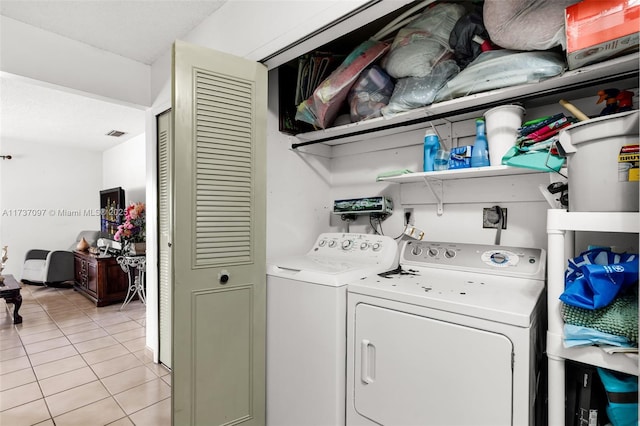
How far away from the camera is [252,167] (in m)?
1.79

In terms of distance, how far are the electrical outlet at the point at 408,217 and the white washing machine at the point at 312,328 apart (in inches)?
11.0

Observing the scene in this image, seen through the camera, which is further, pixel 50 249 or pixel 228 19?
pixel 50 249

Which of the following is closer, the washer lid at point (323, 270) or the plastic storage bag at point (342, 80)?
the washer lid at point (323, 270)

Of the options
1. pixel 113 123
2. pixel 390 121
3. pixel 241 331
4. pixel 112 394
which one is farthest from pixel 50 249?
pixel 390 121

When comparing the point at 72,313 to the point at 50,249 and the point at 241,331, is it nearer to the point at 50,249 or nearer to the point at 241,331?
the point at 50,249

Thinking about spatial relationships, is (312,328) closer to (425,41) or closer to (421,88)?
(421,88)

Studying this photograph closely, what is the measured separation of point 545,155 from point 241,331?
162cm

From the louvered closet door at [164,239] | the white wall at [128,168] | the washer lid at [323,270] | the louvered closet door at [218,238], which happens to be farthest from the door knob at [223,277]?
the white wall at [128,168]

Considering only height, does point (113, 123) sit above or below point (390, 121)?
above

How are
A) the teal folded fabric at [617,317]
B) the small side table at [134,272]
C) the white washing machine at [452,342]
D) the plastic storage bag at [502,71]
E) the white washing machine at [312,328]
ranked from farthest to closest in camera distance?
the small side table at [134,272] → the white washing machine at [312,328] → the plastic storage bag at [502,71] → the white washing machine at [452,342] → the teal folded fabric at [617,317]

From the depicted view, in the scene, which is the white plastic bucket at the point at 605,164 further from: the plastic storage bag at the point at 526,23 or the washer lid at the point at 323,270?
the washer lid at the point at 323,270

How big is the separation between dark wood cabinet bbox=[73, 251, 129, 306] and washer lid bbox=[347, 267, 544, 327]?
4.35 m

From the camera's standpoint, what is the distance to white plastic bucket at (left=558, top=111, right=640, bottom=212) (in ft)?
3.08

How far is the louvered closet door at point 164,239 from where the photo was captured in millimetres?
2701
